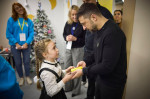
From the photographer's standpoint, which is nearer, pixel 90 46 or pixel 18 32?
pixel 90 46

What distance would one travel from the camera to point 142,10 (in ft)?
4.83

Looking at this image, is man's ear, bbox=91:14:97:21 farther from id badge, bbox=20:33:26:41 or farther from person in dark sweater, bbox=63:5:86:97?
id badge, bbox=20:33:26:41

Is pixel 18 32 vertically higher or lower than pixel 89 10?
lower

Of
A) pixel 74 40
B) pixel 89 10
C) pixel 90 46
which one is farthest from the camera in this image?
pixel 74 40

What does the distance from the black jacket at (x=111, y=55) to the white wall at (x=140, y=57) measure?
1.65 ft

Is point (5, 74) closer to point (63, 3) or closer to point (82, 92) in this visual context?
point (82, 92)

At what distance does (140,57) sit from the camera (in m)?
1.61

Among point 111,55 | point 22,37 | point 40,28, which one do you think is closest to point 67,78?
point 111,55

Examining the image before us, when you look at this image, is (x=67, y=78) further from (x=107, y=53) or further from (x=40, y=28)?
(x=40, y=28)

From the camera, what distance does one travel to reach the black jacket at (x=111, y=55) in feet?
3.58

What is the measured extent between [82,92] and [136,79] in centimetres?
148

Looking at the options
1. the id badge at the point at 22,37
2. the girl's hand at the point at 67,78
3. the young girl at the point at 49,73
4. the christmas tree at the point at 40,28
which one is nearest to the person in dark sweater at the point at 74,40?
the young girl at the point at 49,73

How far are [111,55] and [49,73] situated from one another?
29.2 inches

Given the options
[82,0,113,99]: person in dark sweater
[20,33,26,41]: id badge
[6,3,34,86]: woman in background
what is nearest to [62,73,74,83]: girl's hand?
[82,0,113,99]: person in dark sweater
